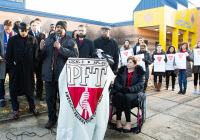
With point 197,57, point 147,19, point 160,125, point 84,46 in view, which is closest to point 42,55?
point 84,46

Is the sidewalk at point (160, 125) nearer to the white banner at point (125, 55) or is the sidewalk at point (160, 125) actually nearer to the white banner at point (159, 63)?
the white banner at point (159, 63)

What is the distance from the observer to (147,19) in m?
20.8

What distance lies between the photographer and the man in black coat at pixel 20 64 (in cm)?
375

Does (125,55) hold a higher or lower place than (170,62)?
higher

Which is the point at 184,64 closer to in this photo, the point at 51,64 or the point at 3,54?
the point at 51,64

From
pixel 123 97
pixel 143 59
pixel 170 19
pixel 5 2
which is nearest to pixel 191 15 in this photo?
pixel 170 19

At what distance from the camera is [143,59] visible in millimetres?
6211

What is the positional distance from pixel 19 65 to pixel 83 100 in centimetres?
194

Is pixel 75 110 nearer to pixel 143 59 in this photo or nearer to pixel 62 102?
pixel 62 102

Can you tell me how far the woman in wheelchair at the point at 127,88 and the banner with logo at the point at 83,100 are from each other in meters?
0.76

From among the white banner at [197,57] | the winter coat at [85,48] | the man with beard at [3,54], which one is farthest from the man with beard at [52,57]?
the white banner at [197,57]

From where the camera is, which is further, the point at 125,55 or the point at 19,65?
the point at 125,55

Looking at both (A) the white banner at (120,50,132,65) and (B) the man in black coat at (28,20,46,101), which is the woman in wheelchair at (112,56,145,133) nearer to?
(B) the man in black coat at (28,20,46,101)

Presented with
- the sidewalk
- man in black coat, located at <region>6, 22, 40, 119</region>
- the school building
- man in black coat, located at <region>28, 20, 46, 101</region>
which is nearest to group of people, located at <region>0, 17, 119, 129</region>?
man in black coat, located at <region>6, 22, 40, 119</region>
